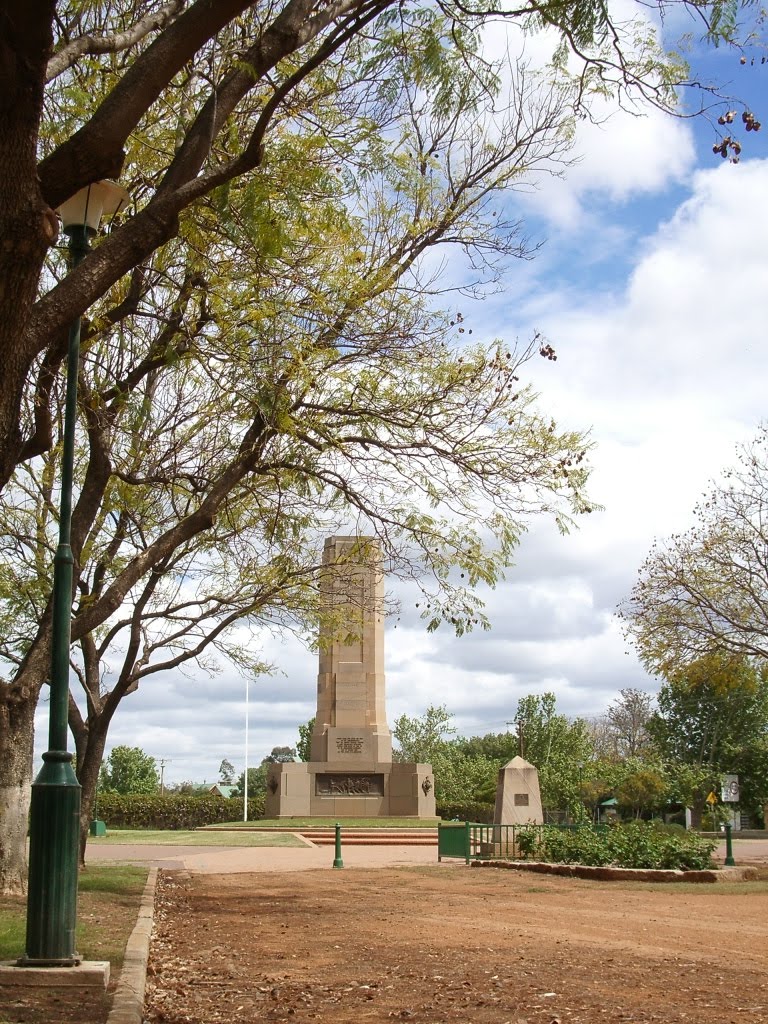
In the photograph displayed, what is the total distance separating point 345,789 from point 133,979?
34471 mm

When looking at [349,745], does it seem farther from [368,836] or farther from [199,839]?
[199,839]

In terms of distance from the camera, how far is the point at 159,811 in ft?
161

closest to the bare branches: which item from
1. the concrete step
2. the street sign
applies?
the concrete step

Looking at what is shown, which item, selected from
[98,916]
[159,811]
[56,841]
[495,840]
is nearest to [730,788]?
[159,811]

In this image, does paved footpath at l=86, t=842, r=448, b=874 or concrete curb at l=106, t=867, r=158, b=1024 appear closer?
concrete curb at l=106, t=867, r=158, b=1024

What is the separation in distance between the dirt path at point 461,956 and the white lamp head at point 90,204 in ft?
18.9

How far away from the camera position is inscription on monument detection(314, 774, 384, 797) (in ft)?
136

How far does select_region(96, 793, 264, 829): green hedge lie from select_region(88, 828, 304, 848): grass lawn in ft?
36.4

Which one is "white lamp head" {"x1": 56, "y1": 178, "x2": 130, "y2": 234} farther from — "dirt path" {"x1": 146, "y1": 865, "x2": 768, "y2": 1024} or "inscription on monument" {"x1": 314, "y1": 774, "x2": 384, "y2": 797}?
"inscription on monument" {"x1": 314, "y1": 774, "x2": 384, "y2": 797}

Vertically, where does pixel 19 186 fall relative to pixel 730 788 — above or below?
above

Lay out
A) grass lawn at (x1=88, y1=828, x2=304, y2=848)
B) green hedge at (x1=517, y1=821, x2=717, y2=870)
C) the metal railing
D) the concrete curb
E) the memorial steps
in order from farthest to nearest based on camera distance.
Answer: the memorial steps
grass lawn at (x1=88, y1=828, x2=304, y2=848)
the metal railing
green hedge at (x1=517, y1=821, x2=717, y2=870)
the concrete curb

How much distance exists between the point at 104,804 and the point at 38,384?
136 feet

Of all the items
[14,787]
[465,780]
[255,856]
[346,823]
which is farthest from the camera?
[465,780]

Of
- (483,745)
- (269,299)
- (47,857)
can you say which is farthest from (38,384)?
(483,745)
